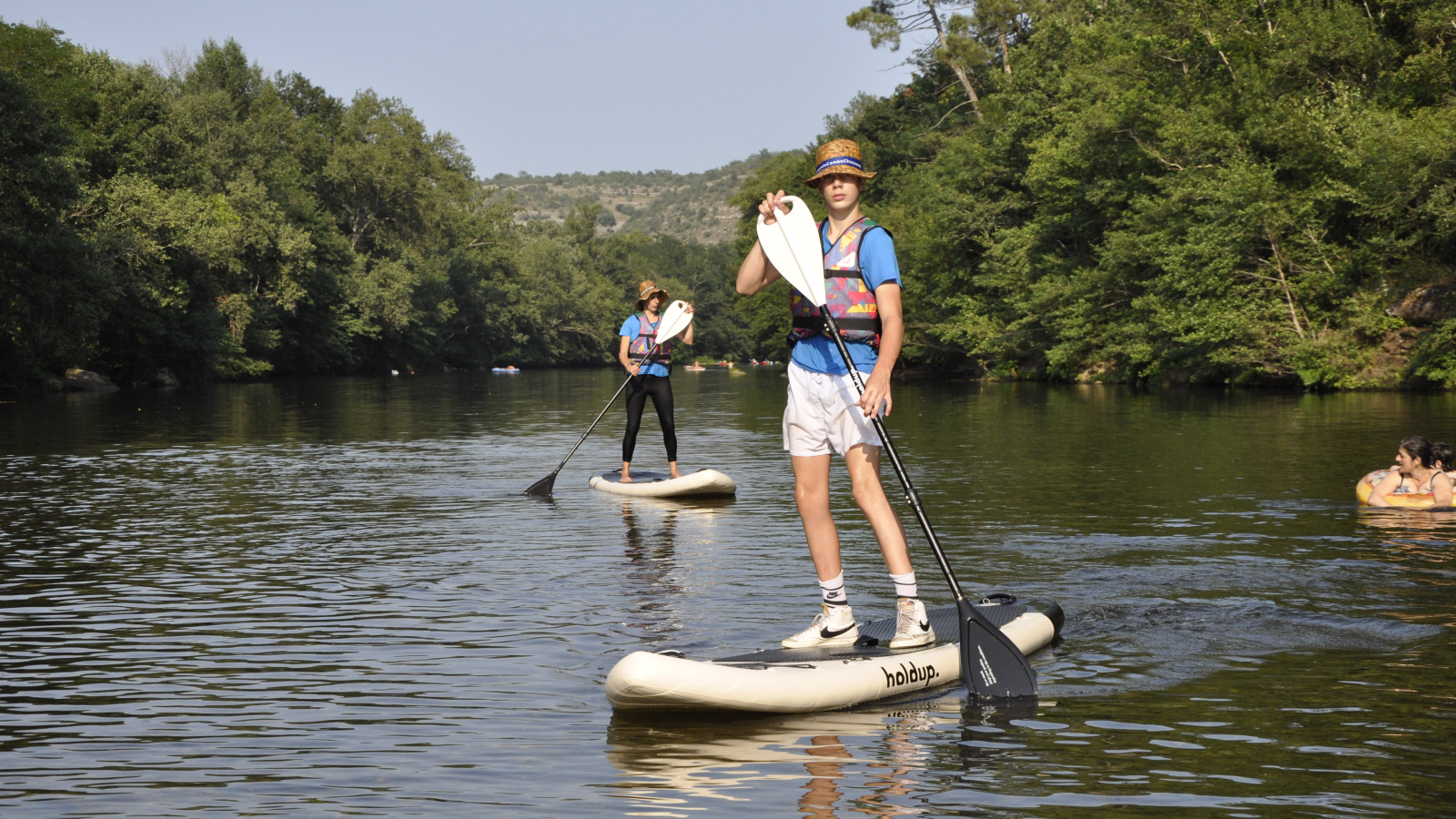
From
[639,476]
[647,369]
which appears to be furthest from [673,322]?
[639,476]

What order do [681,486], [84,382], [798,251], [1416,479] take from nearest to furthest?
1. [798,251]
2. [1416,479]
3. [681,486]
4. [84,382]

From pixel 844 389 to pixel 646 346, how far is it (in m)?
8.32

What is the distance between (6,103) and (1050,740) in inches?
1632

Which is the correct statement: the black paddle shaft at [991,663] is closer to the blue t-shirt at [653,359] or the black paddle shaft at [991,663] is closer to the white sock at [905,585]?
the white sock at [905,585]

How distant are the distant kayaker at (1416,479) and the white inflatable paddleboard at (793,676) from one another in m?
6.99

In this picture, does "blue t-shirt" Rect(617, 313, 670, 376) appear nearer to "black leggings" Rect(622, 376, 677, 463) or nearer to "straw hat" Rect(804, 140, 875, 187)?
"black leggings" Rect(622, 376, 677, 463)

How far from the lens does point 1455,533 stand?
10781mm

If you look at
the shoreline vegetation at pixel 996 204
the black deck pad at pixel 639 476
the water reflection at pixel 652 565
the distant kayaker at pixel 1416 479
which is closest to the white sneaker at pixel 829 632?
the water reflection at pixel 652 565

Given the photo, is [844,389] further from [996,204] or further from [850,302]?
[996,204]

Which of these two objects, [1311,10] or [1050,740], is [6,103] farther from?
[1050,740]

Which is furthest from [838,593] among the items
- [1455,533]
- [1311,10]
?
[1311,10]

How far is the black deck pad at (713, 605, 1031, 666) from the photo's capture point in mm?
6145

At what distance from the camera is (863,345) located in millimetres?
6621

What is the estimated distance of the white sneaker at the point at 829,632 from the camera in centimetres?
657
